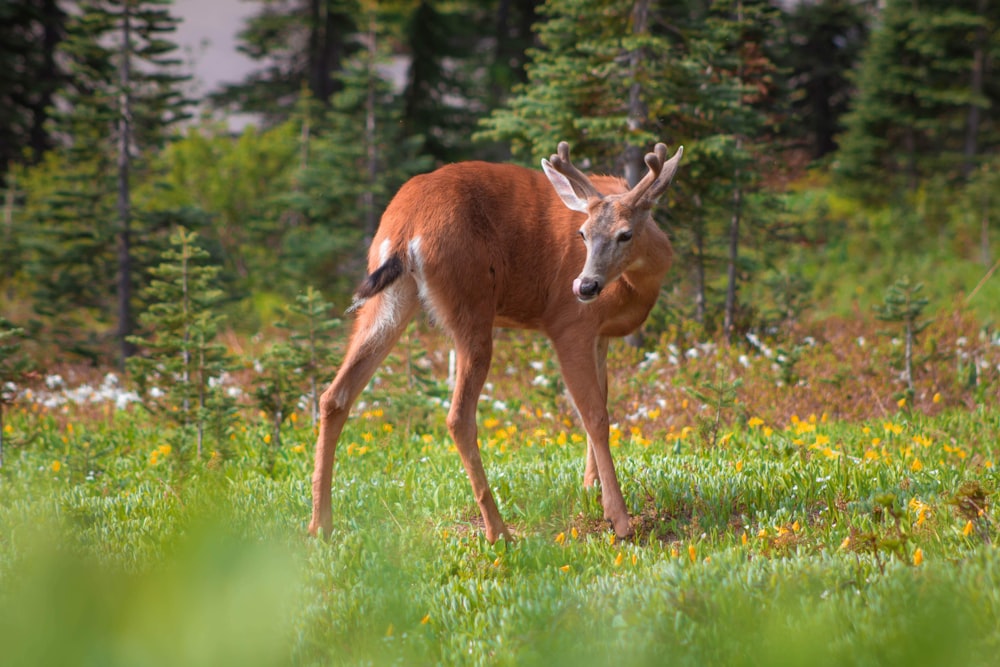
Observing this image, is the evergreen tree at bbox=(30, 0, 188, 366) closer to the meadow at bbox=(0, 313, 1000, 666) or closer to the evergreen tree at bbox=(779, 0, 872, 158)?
the meadow at bbox=(0, 313, 1000, 666)

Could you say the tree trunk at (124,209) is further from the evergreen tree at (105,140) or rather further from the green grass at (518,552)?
the green grass at (518,552)

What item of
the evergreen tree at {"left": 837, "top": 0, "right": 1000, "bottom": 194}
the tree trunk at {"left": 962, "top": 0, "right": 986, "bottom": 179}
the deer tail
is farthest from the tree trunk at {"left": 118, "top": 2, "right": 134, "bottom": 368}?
the tree trunk at {"left": 962, "top": 0, "right": 986, "bottom": 179}

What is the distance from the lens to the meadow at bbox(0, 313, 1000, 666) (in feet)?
3.19

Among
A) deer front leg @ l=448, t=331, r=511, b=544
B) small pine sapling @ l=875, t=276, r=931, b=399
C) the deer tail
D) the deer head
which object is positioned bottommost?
small pine sapling @ l=875, t=276, r=931, b=399

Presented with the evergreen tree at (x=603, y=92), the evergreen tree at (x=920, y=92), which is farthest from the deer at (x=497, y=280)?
the evergreen tree at (x=920, y=92)

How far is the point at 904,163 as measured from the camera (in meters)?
25.8

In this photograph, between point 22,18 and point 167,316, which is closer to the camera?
point 167,316

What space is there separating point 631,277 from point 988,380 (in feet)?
16.3

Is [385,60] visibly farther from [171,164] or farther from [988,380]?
[988,380]

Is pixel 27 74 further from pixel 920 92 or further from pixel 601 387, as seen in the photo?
pixel 920 92

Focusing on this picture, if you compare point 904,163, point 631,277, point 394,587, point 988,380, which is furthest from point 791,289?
point 904,163

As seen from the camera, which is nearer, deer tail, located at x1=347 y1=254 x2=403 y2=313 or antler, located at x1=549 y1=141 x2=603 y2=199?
deer tail, located at x1=347 y1=254 x2=403 y2=313

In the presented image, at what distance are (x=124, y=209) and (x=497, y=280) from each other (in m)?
9.68

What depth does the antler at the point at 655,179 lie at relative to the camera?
15.9ft
